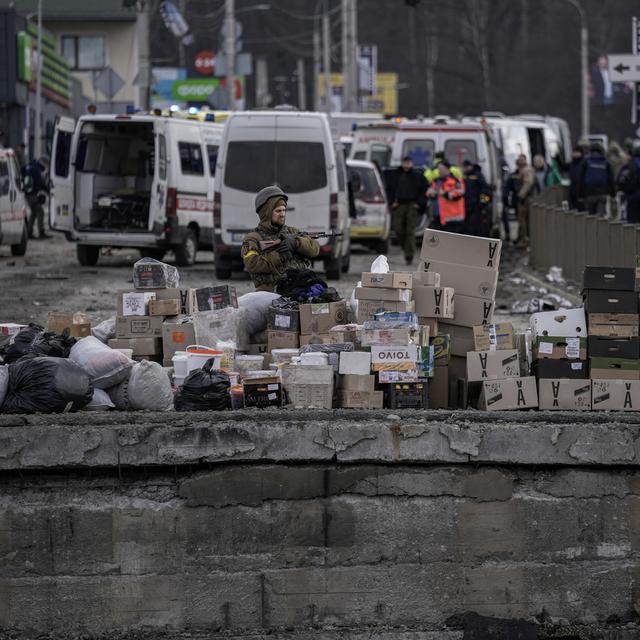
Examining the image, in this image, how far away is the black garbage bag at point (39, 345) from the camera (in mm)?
8734

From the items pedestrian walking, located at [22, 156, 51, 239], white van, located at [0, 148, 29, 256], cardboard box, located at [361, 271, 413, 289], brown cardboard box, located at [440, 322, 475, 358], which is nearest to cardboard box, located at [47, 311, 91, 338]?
cardboard box, located at [361, 271, 413, 289]

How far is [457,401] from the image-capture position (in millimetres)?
8930

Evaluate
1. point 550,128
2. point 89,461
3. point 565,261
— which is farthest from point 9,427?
point 550,128

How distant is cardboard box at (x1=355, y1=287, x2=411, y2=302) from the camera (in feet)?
29.7

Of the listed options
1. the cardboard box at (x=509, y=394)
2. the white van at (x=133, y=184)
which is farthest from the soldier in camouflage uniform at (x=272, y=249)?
the white van at (x=133, y=184)

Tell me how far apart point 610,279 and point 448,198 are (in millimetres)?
14322

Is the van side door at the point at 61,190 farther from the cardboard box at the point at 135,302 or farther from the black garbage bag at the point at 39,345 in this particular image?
the black garbage bag at the point at 39,345

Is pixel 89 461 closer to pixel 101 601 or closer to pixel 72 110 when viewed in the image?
pixel 101 601

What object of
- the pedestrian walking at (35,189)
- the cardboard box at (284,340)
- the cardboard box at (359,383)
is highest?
the pedestrian walking at (35,189)

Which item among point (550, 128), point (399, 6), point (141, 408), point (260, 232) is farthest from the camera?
point (399, 6)

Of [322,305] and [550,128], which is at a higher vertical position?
[550,128]

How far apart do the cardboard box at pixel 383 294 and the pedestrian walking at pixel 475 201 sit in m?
14.6

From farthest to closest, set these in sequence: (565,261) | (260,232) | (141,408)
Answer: (565,261) < (260,232) < (141,408)

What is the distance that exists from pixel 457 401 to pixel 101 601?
2.64 meters
